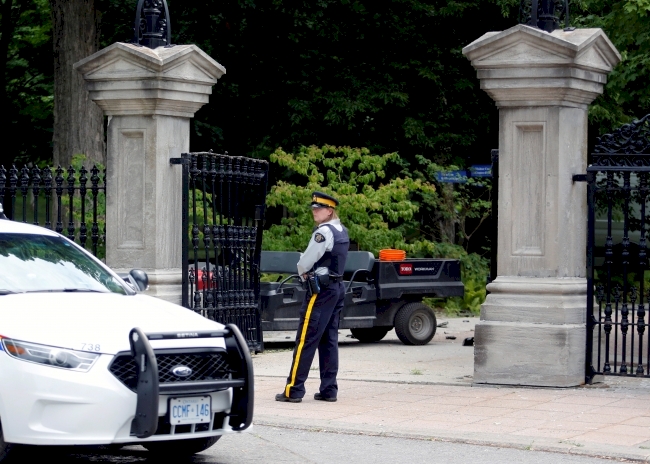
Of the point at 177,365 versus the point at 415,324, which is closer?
the point at 177,365

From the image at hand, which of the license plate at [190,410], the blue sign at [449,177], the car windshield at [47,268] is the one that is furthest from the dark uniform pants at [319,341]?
the blue sign at [449,177]

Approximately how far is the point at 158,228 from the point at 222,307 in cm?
117

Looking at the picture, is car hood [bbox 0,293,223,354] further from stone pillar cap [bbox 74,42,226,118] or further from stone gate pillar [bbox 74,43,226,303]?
stone pillar cap [bbox 74,42,226,118]

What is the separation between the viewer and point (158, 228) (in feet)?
42.2

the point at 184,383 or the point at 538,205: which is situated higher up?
the point at 538,205

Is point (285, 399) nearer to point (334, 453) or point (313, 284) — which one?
point (313, 284)

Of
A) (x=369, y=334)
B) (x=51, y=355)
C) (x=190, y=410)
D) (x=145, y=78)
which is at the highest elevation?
(x=145, y=78)

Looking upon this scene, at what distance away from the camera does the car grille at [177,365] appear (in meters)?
6.91

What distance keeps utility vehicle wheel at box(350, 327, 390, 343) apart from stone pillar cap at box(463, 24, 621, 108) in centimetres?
570

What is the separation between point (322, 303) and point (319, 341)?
355 mm

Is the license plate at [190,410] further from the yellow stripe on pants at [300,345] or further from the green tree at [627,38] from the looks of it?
the green tree at [627,38]

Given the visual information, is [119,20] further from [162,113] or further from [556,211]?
[556,211]

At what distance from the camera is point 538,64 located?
11328 mm

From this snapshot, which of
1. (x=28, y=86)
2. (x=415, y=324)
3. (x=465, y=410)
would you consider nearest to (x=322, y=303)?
(x=465, y=410)
